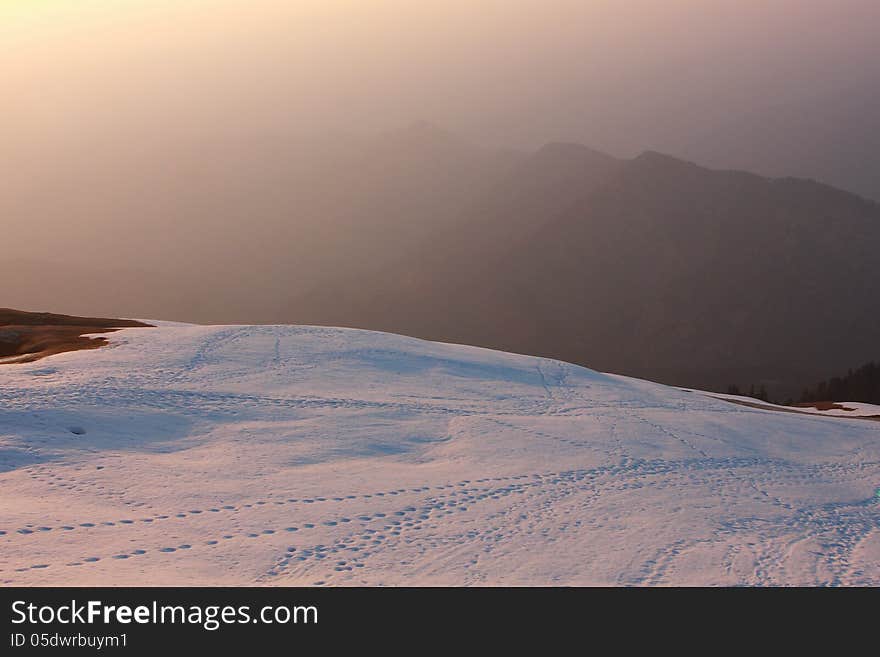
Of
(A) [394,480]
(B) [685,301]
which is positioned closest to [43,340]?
(A) [394,480]

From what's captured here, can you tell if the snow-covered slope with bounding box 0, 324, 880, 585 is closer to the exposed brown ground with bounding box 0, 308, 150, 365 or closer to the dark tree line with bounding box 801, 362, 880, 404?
the exposed brown ground with bounding box 0, 308, 150, 365

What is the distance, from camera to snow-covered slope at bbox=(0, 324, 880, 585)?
27.4 ft

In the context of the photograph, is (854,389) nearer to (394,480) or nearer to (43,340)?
(43,340)

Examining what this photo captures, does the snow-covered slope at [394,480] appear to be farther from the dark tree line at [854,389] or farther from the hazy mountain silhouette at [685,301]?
the hazy mountain silhouette at [685,301]

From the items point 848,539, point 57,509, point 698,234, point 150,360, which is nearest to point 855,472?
point 848,539

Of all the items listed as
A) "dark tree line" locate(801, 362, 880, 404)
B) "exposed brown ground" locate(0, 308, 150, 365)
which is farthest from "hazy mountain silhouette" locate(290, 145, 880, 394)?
"exposed brown ground" locate(0, 308, 150, 365)

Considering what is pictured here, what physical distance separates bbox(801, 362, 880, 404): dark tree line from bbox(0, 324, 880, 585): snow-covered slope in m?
58.4

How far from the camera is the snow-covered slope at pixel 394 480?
8.36 meters

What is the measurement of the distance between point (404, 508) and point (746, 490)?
640cm

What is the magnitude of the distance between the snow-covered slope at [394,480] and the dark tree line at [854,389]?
58422mm

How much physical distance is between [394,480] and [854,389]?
2949 inches

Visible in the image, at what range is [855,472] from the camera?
48.2 ft

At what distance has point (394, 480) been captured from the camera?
37.4ft

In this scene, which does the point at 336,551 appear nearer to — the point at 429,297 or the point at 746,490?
the point at 746,490
